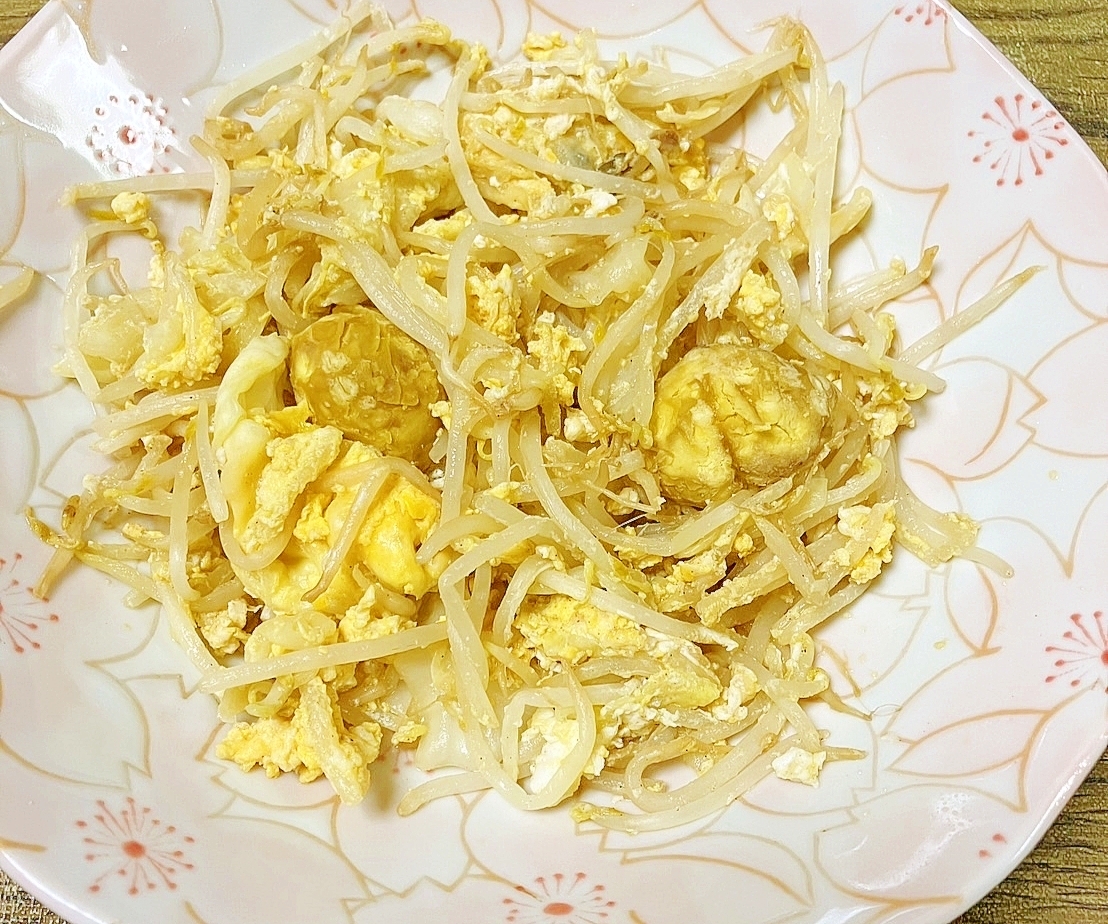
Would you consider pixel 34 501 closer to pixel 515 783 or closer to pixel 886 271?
pixel 515 783

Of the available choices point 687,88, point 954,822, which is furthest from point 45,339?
point 954,822

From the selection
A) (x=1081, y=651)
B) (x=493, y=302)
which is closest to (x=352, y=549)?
(x=493, y=302)

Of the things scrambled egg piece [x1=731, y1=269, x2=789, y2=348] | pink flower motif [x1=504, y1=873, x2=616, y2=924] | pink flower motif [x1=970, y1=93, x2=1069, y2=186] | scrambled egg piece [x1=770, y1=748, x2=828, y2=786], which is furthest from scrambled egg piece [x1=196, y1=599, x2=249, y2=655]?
pink flower motif [x1=970, y1=93, x2=1069, y2=186]

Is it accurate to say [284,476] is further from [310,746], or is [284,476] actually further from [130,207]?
[130,207]

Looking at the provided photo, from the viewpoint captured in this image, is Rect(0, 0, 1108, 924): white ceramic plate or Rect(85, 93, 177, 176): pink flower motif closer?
Rect(0, 0, 1108, 924): white ceramic plate

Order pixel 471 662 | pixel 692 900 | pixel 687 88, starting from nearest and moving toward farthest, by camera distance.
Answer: pixel 692 900, pixel 471 662, pixel 687 88

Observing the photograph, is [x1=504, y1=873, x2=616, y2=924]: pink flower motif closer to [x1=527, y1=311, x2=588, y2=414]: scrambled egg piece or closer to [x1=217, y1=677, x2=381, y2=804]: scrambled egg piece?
[x1=217, y1=677, x2=381, y2=804]: scrambled egg piece

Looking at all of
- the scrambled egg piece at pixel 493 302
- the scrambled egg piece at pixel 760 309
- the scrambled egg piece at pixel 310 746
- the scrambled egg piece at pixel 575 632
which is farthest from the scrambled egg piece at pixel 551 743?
the scrambled egg piece at pixel 760 309
